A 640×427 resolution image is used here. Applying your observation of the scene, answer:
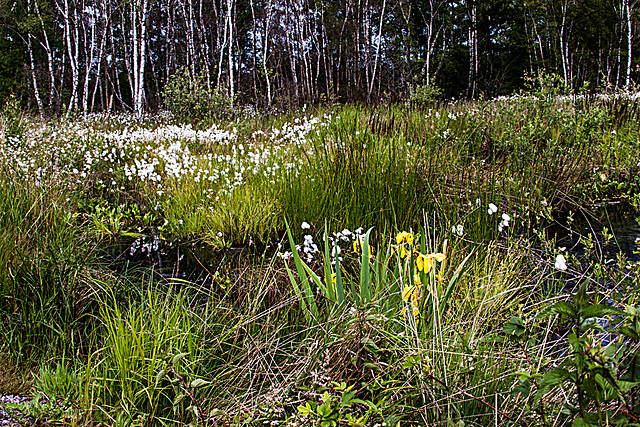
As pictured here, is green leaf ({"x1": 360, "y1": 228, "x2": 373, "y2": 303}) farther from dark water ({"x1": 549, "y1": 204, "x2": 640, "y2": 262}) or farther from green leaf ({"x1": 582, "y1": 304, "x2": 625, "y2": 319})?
dark water ({"x1": 549, "y1": 204, "x2": 640, "y2": 262})

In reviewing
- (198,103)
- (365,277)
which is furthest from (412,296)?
(198,103)

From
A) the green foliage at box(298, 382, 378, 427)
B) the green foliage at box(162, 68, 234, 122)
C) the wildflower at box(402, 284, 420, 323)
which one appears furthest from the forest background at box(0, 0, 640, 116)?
the green foliage at box(298, 382, 378, 427)

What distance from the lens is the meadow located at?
1.50 m

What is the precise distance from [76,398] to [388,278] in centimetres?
159

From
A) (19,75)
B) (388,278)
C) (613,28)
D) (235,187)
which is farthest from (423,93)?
(19,75)

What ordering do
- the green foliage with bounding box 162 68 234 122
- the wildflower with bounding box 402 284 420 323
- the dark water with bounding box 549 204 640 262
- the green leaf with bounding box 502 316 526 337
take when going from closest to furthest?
the green leaf with bounding box 502 316 526 337 → the wildflower with bounding box 402 284 420 323 → the dark water with bounding box 549 204 640 262 → the green foliage with bounding box 162 68 234 122

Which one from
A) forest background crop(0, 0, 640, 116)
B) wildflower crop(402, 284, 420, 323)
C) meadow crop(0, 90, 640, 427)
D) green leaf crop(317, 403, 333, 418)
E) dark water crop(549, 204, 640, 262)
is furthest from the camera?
forest background crop(0, 0, 640, 116)

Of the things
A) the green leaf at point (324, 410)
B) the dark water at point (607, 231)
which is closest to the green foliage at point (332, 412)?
the green leaf at point (324, 410)

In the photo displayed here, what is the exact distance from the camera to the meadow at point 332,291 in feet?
4.93

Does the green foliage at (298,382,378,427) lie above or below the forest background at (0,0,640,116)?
below

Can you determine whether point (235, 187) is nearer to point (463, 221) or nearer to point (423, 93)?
A: point (463, 221)

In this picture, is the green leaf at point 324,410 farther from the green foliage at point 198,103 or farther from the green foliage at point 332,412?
the green foliage at point 198,103

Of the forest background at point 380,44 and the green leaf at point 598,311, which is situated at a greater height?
the forest background at point 380,44

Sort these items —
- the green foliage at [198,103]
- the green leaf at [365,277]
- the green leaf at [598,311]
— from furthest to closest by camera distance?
the green foliage at [198,103] → the green leaf at [365,277] → the green leaf at [598,311]
